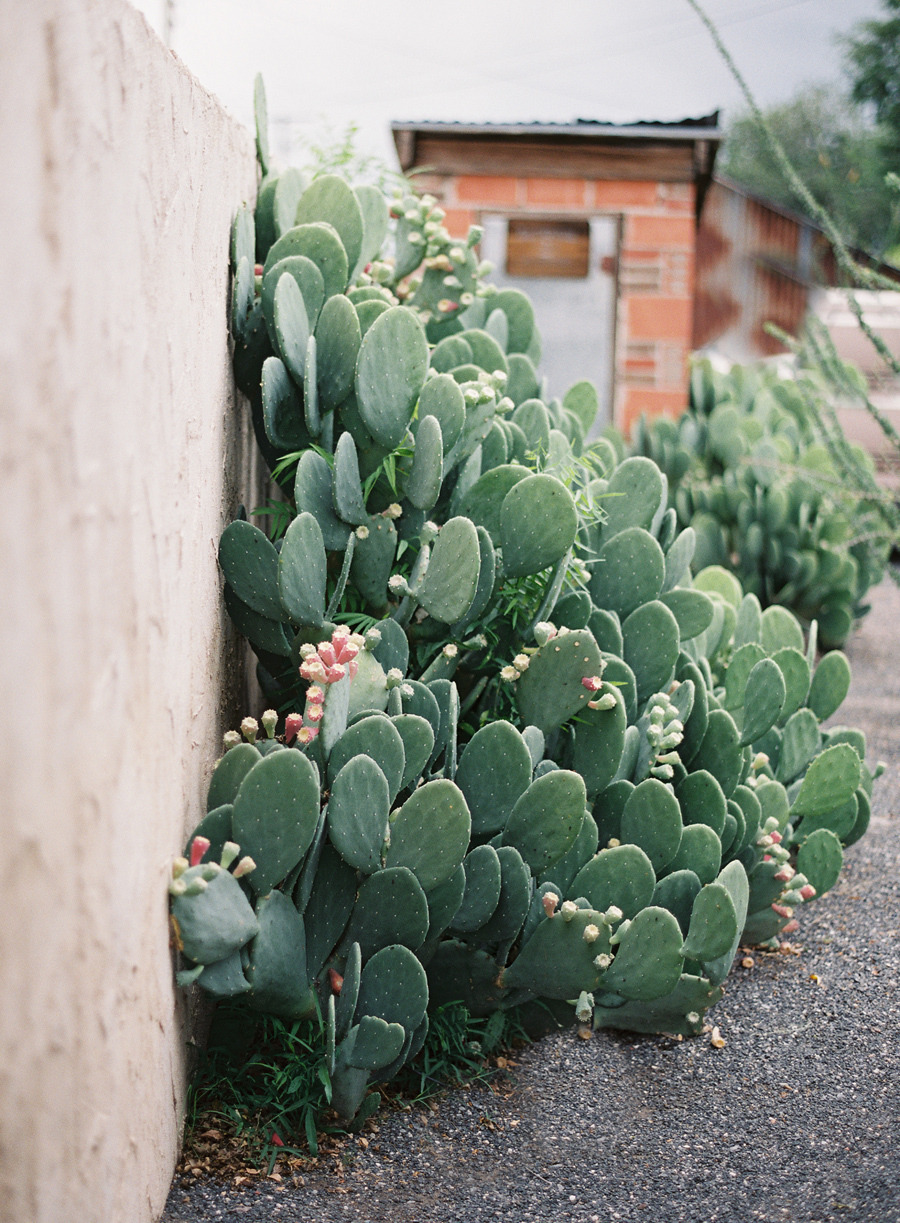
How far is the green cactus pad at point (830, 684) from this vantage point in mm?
2539

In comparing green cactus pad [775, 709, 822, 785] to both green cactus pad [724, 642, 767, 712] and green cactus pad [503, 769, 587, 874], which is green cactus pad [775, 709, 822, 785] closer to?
green cactus pad [724, 642, 767, 712]

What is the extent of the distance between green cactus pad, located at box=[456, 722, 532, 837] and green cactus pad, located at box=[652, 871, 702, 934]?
34cm

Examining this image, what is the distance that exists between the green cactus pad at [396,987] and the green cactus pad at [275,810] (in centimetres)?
22

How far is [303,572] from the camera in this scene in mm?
1712

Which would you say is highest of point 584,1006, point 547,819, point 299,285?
point 299,285

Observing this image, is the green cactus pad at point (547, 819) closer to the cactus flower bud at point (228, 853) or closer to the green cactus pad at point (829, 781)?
the cactus flower bud at point (228, 853)

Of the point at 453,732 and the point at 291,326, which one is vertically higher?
the point at 291,326

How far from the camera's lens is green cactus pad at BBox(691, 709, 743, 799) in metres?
2.10

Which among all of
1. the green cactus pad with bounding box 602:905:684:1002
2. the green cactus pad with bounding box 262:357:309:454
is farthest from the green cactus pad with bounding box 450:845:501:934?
the green cactus pad with bounding box 262:357:309:454

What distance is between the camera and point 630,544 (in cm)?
217

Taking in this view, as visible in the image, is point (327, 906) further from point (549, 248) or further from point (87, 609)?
point (549, 248)

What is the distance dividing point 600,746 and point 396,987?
0.60 metres

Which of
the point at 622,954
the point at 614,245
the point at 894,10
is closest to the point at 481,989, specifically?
the point at 622,954

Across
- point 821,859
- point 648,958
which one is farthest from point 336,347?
point 821,859
